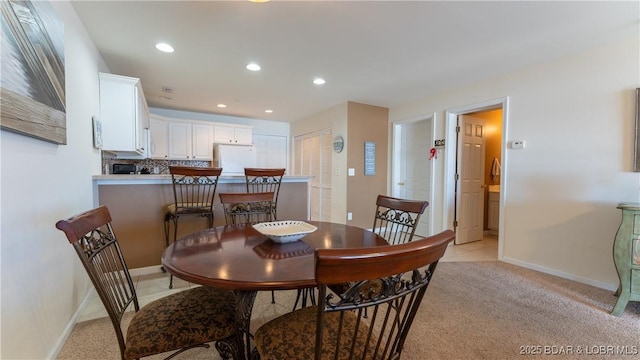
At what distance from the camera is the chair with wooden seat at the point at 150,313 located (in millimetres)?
954

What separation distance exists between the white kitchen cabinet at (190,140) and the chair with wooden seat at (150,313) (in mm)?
4240

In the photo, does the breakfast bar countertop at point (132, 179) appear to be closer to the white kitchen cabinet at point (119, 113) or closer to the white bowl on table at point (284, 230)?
the white kitchen cabinet at point (119, 113)

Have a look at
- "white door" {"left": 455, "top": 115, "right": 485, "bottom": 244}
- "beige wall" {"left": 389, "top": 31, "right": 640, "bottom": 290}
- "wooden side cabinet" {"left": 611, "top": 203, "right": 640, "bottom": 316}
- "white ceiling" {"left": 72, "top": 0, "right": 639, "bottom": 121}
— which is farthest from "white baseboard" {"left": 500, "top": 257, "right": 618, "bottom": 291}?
"white ceiling" {"left": 72, "top": 0, "right": 639, "bottom": 121}

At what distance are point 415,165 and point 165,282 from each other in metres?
4.00

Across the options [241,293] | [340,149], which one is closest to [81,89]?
[241,293]

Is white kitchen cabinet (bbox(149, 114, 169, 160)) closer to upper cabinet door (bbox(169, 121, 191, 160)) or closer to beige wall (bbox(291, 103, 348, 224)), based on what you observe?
upper cabinet door (bbox(169, 121, 191, 160))

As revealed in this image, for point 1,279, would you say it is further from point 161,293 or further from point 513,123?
point 513,123

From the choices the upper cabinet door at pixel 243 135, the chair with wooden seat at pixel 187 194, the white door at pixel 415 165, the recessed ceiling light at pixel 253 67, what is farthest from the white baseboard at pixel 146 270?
the white door at pixel 415 165

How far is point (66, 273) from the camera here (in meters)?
1.74

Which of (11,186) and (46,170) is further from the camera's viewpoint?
(46,170)

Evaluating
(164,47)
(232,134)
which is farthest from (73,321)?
(232,134)

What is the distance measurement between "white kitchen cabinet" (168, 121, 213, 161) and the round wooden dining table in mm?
4097

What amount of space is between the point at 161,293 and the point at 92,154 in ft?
4.67

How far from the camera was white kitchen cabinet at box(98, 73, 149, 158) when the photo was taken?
2.66 meters
